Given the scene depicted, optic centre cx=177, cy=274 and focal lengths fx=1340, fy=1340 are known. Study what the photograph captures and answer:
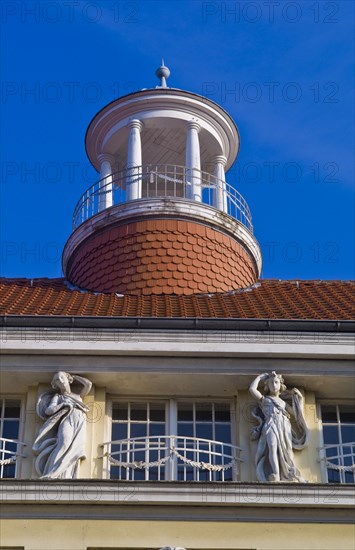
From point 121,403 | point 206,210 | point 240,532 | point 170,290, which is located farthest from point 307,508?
point 206,210

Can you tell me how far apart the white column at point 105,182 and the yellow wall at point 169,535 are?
1071 cm

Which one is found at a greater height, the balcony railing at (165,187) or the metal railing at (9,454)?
the balcony railing at (165,187)

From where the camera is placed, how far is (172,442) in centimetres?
2066

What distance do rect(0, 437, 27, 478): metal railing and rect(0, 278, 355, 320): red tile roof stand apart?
2587 millimetres

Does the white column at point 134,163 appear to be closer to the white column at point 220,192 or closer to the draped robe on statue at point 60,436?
the white column at point 220,192

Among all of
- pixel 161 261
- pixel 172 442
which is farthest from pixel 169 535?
pixel 161 261

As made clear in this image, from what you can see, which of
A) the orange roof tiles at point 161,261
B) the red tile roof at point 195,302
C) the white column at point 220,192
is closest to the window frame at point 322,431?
the red tile roof at point 195,302

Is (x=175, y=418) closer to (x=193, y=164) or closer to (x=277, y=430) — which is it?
(x=277, y=430)

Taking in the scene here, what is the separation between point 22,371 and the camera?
21.0 m

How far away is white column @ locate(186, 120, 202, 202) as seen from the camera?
93.2ft

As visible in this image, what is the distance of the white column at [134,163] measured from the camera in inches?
1121

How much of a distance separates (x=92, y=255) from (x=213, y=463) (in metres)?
7.73

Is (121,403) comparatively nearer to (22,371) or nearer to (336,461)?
(22,371)

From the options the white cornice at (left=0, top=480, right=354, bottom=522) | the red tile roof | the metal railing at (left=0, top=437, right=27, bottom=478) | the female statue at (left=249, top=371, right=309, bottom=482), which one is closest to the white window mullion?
the white cornice at (left=0, top=480, right=354, bottom=522)
